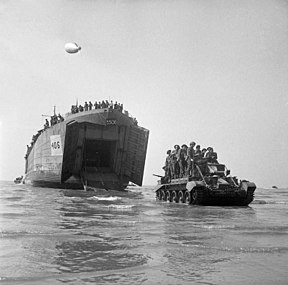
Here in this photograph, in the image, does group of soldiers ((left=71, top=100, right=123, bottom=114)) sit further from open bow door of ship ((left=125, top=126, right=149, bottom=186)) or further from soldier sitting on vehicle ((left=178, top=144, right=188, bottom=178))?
soldier sitting on vehicle ((left=178, top=144, right=188, bottom=178))

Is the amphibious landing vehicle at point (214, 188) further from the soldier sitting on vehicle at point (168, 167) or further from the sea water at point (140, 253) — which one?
the sea water at point (140, 253)

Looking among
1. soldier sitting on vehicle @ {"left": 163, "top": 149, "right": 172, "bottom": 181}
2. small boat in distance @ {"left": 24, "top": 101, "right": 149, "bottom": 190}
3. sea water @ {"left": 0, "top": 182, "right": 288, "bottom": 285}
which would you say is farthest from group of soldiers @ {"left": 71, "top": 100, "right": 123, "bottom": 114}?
sea water @ {"left": 0, "top": 182, "right": 288, "bottom": 285}

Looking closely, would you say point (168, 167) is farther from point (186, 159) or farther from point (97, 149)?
point (97, 149)

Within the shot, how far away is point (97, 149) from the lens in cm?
2967

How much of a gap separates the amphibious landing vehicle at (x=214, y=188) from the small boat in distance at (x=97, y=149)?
11347 mm

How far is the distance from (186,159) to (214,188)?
217 centimetres

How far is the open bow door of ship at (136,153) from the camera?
29.0m

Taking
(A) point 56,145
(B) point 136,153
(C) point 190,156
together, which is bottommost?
(C) point 190,156

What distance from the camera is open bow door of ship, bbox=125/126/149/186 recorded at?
28953mm

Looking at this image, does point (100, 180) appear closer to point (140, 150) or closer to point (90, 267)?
point (140, 150)

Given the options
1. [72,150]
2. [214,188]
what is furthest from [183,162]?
[72,150]

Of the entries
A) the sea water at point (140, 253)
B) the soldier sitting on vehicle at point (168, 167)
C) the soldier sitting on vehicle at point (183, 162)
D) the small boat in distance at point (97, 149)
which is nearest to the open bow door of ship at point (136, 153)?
the small boat in distance at point (97, 149)

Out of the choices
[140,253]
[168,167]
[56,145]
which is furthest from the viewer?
[56,145]

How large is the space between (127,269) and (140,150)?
25033 mm
